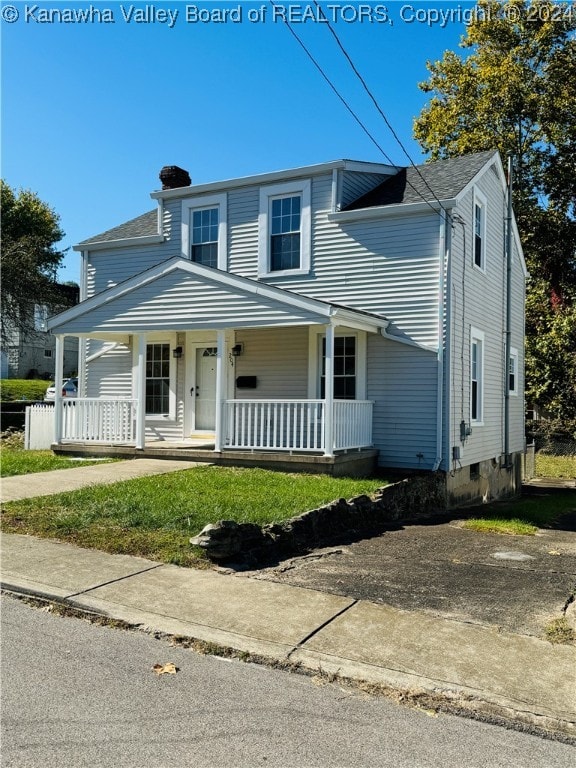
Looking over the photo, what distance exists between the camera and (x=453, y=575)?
6887mm

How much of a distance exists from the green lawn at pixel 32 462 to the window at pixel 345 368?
5198mm

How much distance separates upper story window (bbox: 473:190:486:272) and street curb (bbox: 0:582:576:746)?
1210 cm

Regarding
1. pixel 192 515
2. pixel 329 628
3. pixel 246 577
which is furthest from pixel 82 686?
pixel 192 515

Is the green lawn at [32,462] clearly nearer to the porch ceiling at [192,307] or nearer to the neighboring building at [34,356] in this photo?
the porch ceiling at [192,307]

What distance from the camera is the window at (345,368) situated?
47.3ft

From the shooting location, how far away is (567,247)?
29297 mm

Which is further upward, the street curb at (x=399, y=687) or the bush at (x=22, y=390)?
the bush at (x=22, y=390)

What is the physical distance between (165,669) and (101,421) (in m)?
10.7

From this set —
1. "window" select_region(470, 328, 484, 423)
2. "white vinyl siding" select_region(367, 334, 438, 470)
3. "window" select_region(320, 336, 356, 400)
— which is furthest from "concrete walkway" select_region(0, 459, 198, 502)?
"window" select_region(470, 328, 484, 423)

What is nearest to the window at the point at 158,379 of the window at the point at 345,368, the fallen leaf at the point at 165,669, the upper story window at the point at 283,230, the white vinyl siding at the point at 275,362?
the white vinyl siding at the point at 275,362

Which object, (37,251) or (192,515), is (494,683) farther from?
(37,251)

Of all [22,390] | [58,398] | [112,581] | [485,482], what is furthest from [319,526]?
[22,390]

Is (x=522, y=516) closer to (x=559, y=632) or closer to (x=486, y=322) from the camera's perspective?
(x=486, y=322)

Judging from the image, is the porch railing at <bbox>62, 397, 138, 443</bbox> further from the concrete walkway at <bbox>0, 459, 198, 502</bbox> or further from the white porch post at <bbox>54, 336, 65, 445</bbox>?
the concrete walkway at <bbox>0, 459, 198, 502</bbox>
